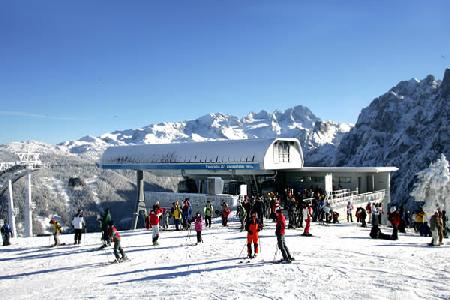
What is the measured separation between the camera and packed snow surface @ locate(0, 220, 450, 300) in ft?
36.6

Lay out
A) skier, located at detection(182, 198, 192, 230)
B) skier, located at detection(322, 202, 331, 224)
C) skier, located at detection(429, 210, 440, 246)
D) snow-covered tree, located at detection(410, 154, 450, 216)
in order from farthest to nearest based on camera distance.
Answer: snow-covered tree, located at detection(410, 154, 450, 216)
skier, located at detection(322, 202, 331, 224)
skier, located at detection(182, 198, 192, 230)
skier, located at detection(429, 210, 440, 246)

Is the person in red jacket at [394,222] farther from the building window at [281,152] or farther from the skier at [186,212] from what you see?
the building window at [281,152]

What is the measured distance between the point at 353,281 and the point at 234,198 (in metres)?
20.5

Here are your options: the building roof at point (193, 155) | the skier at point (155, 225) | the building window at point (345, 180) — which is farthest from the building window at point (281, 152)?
the skier at point (155, 225)

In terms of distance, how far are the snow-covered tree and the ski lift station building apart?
326cm

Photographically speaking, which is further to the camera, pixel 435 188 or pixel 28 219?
pixel 28 219

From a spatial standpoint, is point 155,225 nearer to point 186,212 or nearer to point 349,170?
point 186,212

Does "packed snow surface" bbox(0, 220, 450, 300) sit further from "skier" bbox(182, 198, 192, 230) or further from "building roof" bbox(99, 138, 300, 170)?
"building roof" bbox(99, 138, 300, 170)

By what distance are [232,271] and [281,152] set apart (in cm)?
2432

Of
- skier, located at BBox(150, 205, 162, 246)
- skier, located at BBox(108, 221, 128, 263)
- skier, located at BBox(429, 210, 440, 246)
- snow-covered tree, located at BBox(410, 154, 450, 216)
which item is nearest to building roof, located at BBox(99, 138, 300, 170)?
snow-covered tree, located at BBox(410, 154, 450, 216)

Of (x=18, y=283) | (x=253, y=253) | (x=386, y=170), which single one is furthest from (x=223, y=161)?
(x=18, y=283)

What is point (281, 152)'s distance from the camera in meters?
36.8

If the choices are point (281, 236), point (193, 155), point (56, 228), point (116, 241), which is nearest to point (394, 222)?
point (281, 236)

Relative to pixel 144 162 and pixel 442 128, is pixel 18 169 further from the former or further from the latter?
pixel 442 128
